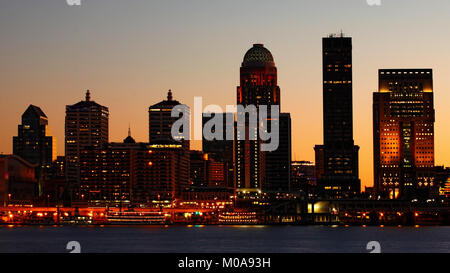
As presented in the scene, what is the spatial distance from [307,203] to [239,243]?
252 ft

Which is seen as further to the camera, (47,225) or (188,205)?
(188,205)

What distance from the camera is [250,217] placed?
16500 centimetres

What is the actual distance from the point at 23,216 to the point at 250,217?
145 ft

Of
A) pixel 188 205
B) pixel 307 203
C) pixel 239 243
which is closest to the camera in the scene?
pixel 239 243
